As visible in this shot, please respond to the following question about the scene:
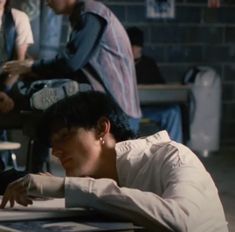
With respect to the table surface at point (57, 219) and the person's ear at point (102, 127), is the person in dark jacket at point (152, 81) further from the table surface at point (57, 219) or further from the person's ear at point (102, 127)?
the table surface at point (57, 219)

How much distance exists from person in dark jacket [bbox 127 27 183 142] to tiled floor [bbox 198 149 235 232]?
438 millimetres

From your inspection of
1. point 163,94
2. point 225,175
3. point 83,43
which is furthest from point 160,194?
point 225,175

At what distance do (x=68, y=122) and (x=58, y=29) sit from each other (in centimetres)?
500

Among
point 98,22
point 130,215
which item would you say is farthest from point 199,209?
point 98,22

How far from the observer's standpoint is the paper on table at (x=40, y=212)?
158 cm

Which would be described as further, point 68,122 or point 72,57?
point 72,57

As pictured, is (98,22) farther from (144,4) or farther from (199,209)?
(144,4)

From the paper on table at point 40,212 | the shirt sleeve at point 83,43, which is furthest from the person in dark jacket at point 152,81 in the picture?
the paper on table at point 40,212

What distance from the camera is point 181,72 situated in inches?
308

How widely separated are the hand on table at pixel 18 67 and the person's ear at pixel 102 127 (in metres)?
2.32

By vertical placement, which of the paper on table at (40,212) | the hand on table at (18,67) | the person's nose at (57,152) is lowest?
the hand on table at (18,67)

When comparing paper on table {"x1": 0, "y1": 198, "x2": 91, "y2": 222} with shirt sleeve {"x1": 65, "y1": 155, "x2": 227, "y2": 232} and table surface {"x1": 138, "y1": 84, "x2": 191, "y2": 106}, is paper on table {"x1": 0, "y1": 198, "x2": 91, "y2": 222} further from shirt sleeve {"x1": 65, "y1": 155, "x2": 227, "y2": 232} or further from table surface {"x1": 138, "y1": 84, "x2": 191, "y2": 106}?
table surface {"x1": 138, "y1": 84, "x2": 191, "y2": 106}

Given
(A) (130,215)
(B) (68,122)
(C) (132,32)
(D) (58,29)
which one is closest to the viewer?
(A) (130,215)

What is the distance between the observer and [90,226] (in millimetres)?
1519
